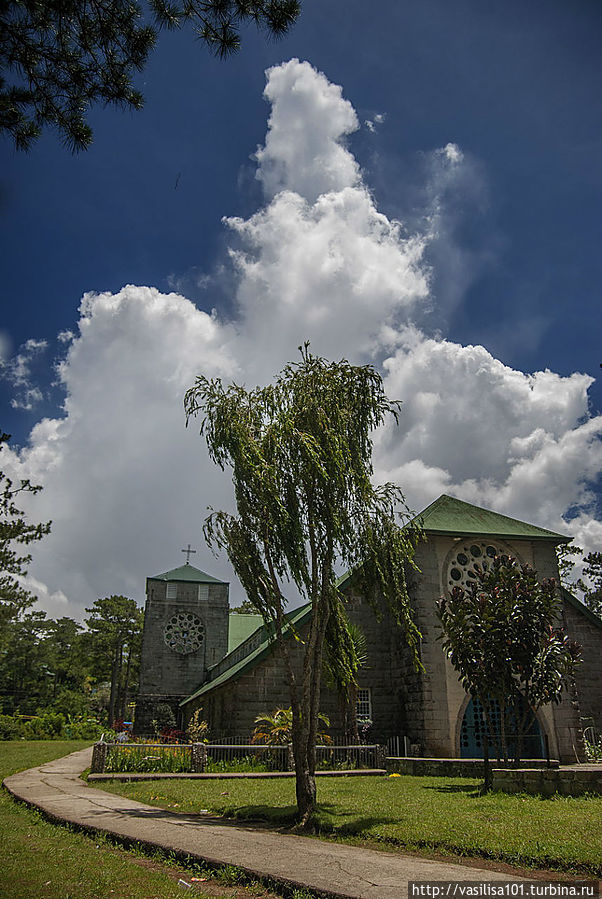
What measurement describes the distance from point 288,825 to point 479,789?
213 inches

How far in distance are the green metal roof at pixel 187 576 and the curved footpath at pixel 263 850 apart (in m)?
24.5

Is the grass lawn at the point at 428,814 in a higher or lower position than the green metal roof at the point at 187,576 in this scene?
lower

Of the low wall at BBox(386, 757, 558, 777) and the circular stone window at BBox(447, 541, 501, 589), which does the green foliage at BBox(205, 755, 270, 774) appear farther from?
the circular stone window at BBox(447, 541, 501, 589)

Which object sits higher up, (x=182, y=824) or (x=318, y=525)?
(x=318, y=525)

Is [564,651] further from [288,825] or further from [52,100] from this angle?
[52,100]

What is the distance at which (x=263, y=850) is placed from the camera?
711cm

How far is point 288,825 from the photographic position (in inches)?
359

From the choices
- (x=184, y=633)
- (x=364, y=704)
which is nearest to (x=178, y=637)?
(x=184, y=633)

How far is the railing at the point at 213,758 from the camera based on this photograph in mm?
15805

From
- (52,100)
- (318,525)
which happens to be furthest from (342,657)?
(52,100)

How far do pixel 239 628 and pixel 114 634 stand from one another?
2225 cm

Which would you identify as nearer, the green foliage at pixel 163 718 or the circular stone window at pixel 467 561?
the circular stone window at pixel 467 561

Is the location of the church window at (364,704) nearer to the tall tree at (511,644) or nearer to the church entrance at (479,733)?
the church entrance at (479,733)

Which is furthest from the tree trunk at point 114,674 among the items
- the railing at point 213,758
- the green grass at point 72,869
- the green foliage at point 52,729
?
the green grass at point 72,869
